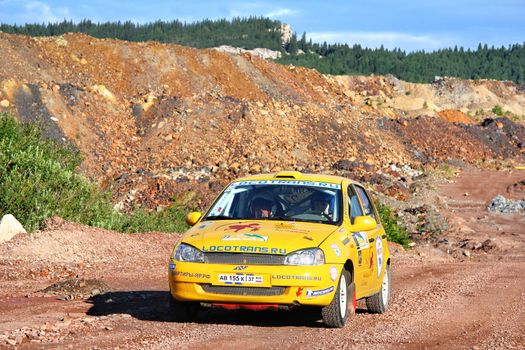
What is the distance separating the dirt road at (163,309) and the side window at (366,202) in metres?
1.17

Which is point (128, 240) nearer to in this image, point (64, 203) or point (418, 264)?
point (64, 203)

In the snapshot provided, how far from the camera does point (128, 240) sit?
63.5 ft

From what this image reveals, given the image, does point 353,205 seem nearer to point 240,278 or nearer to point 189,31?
point 240,278

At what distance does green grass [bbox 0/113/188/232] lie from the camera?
20.1 meters

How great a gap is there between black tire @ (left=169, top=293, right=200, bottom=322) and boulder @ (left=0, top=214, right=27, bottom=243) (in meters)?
8.37

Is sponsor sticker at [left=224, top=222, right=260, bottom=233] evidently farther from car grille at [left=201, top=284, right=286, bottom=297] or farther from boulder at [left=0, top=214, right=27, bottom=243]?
boulder at [left=0, top=214, right=27, bottom=243]

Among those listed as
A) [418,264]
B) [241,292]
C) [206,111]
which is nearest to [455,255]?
[418,264]

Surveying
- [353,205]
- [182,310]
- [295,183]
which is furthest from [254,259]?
[353,205]

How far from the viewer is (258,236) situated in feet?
31.1

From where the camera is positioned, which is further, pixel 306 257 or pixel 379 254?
pixel 379 254

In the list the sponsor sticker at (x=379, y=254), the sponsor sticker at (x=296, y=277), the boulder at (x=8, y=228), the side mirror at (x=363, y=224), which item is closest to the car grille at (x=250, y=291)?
the sponsor sticker at (x=296, y=277)

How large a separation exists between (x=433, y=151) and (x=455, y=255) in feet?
92.6

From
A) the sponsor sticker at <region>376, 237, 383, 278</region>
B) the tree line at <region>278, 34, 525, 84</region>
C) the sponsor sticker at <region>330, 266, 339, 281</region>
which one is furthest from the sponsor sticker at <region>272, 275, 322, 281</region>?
the tree line at <region>278, 34, 525, 84</region>

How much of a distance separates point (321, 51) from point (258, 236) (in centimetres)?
13722
